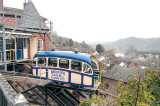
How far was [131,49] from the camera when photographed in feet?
506

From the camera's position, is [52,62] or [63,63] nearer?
[63,63]

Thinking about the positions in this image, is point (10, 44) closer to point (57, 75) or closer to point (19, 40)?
point (19, 40)

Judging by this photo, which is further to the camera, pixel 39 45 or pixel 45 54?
pixel 39 45

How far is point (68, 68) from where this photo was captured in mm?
8812

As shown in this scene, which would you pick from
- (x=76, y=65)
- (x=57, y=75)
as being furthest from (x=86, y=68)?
(x=57, y=75)

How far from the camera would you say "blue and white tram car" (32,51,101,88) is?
841 centimetres

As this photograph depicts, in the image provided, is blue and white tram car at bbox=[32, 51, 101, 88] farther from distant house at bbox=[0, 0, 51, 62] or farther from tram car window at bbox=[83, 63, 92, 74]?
distant house at bbox=[0, 0, 51, 62]

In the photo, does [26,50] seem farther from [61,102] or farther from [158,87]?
[158,87]

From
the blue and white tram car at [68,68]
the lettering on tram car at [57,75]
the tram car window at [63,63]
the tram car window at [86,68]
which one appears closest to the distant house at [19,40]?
the blue and white tram car at [68,68]

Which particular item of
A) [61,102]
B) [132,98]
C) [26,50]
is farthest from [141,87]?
[26,50]

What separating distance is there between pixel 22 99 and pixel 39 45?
14892mm

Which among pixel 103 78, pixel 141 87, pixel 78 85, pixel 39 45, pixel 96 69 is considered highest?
pixel 39 45

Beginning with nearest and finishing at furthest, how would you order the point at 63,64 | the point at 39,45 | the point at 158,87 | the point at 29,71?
the point at 158,87, the point at 63,64, the point at 29,71, the point at 39,45

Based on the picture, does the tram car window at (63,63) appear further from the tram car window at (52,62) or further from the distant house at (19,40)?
the distant house at (19,40)
